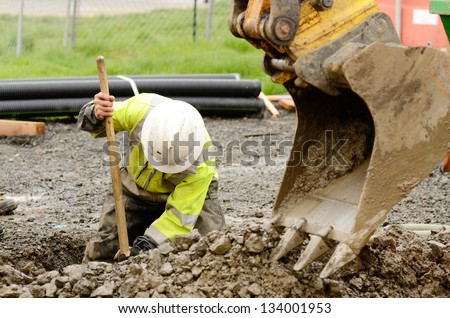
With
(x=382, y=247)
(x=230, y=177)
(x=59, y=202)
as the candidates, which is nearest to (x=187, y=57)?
(x=230, y=177)

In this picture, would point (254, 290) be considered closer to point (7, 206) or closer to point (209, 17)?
point (7, 206)

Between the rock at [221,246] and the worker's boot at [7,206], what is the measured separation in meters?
2.67

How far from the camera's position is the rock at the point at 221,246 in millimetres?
4797

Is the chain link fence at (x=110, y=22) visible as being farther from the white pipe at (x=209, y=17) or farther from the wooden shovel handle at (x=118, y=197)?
the wooden shovel handle at (x=118, y=197)

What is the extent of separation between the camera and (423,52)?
14.3ft

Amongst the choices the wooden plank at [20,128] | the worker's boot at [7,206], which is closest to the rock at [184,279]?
Result: the worker's boot at [7,206]

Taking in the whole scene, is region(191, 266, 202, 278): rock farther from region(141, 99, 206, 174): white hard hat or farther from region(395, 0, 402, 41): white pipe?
region(395, 0, 402, 41): white pipe

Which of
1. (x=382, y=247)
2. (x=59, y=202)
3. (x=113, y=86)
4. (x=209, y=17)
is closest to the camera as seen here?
(x=382, y=247)

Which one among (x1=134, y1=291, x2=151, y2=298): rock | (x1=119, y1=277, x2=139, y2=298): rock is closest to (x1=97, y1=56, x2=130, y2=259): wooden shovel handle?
(x1=119, y1=277, x2=139, y2=298): rock

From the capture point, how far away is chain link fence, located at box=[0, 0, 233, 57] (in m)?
14.0

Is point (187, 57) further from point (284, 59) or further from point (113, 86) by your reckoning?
point (284, 59)

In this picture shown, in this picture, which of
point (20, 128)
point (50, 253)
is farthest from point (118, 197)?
point (20, 128)

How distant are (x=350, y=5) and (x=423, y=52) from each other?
425 mm

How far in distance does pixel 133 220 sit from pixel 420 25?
6.45 metres
